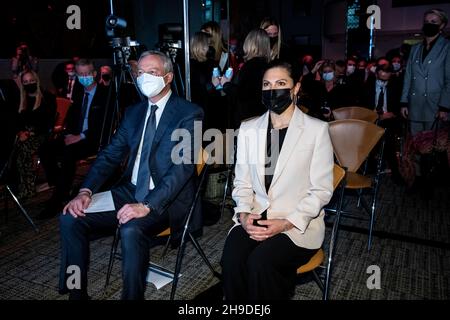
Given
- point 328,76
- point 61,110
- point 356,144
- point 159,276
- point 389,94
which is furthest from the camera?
point 328,76

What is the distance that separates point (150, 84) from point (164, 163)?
54 centimetres

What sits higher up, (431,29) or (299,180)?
(431,29)

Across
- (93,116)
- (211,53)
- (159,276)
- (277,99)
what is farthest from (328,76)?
(159,276)

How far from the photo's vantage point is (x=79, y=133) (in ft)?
14.4

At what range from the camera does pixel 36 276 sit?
9.30ft

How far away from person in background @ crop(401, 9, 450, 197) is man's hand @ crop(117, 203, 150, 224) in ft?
11.5

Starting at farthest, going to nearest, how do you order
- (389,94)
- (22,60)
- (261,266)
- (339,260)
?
(22,60), (389,94), (339,260), (261,266)

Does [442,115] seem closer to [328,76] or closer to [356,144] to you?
[356,144]

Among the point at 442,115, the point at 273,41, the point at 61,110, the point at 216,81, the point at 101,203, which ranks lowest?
the point at 101,203

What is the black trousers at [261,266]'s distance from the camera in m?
1.83

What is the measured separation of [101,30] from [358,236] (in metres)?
7.72

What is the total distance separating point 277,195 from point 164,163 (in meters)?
0.76

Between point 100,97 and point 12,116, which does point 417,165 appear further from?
point 12,116

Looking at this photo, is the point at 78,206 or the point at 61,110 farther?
the point at 61,110
